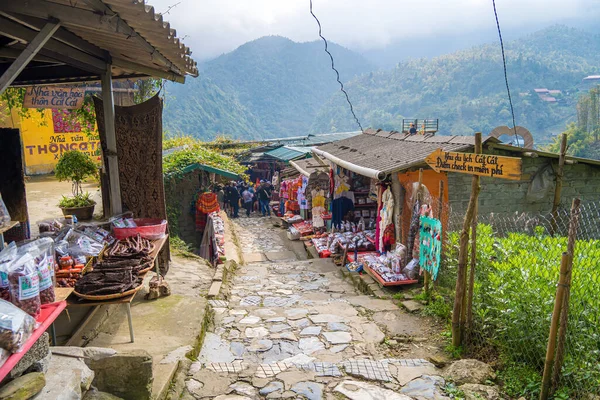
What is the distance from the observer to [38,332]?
3168 mm

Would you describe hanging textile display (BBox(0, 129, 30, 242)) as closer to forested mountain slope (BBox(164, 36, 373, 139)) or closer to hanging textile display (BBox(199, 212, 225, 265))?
hanging textile display (BBox(199, 212, 225, 265))

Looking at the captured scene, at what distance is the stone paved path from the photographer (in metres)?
4.71

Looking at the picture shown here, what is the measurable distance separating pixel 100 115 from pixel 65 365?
5.05 m

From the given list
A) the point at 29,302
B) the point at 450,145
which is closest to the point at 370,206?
the point at 450,145

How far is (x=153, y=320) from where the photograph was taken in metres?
6.04

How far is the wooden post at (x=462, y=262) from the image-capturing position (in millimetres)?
5281

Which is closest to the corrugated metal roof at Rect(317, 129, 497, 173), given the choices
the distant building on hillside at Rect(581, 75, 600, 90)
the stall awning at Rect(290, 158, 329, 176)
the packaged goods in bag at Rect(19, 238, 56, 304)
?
the stall awning at Rect(290, 158, 329, 176)

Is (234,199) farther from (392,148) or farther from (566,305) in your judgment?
(566,305)

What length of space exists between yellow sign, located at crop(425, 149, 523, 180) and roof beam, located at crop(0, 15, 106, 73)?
15.6 feet

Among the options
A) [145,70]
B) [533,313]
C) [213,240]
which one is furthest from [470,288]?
[213,240]

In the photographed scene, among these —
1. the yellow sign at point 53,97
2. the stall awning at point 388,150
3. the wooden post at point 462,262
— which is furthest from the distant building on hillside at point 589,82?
the wooden post at point 462,262

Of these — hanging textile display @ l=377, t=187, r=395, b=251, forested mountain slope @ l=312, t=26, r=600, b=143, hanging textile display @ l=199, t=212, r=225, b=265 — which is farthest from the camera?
forested mountain slope @ l=312, t=26, r=600, b=143

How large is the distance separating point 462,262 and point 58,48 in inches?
213

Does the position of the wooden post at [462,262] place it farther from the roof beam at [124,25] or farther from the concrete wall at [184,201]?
the concrete wall at [184,201]
